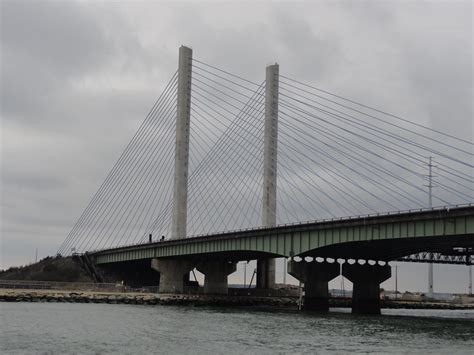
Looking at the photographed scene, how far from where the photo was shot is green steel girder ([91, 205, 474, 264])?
61.6 metres

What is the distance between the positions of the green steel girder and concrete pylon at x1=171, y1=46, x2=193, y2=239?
17.5 feet

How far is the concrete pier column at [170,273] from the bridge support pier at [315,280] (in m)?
23.6

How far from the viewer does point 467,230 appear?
5997 cm

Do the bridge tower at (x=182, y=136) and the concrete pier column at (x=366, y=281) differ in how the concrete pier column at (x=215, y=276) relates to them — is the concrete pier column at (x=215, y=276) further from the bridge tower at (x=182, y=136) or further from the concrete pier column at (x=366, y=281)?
the concrete pier column at (x=366, y=281)

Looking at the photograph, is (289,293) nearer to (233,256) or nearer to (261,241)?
(233,256)

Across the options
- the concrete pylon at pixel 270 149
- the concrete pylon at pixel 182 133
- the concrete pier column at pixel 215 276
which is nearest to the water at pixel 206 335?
the concrete pylon at pixel 270 149

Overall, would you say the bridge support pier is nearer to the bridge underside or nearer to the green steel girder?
the bridge underside

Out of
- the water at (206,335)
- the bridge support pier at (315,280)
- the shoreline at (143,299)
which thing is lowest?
the water at (206,335)

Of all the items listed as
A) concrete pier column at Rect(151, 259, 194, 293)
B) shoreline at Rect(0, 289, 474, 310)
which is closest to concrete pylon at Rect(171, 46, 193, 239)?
shoreline at Rect(0, 289, 474, 310)

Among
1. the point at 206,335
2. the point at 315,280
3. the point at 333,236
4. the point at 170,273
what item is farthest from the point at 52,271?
the point at 206,335

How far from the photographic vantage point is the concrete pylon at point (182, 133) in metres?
87.8

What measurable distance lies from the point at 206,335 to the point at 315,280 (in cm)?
4107

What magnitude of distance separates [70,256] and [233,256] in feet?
127

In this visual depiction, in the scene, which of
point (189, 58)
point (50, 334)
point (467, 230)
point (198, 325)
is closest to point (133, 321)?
point (198, 325)
